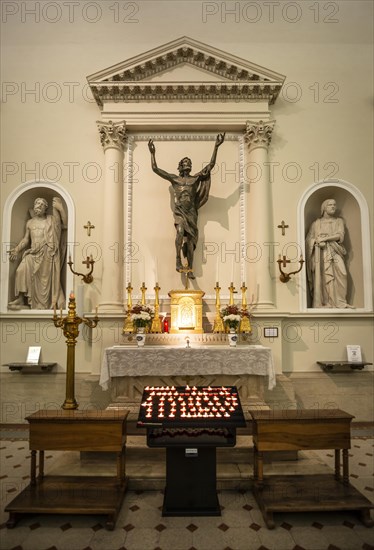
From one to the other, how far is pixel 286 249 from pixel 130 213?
121 inches

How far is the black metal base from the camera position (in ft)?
12.7

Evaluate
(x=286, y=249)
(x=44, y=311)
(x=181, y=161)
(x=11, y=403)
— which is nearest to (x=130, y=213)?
(x=181, y=161)

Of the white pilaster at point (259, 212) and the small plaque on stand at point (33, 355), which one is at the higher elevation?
the white pilaster at point (259, 212)

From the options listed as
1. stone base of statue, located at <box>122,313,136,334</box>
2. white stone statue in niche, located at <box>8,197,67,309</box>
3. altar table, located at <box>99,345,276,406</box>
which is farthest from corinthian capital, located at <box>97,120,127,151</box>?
altar table, located at <box>99,345,276,406</box>

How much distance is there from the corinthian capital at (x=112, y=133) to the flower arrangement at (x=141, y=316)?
3.22 metres

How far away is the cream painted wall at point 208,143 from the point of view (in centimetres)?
743

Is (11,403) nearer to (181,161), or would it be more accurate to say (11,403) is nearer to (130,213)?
(130,213)

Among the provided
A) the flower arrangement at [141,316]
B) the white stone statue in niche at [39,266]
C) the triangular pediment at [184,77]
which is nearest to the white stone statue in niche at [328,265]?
the triangular pediment at [184,77]

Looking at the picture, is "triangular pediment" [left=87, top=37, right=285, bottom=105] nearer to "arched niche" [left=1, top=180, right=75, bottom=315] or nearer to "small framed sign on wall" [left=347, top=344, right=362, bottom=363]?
"arched niche" [left=1, top=180, right=75, bottom=315]

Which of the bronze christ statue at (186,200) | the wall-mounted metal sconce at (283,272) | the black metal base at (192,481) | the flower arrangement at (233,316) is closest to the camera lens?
the black metal base at (192,481)

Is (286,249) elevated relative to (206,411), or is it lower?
elevated

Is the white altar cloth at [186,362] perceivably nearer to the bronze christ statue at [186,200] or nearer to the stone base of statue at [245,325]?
the stone base of statue at [245,325]

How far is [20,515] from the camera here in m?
3.73

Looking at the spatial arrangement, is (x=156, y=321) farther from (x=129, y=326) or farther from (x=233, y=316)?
(x=233, y=316)
